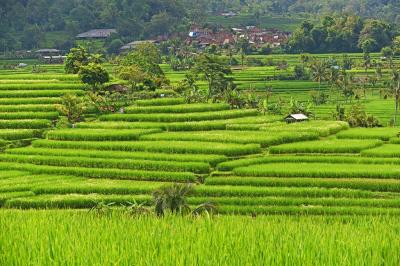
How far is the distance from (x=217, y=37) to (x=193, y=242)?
3199 inches

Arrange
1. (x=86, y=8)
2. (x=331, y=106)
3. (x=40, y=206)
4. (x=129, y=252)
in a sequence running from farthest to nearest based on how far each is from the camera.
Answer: (x=86, y=8)
(x=331, y=106)
(x=40, y=206)
(x=129, y=252)

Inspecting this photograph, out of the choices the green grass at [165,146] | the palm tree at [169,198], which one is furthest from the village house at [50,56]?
the palm tree at [169,198]

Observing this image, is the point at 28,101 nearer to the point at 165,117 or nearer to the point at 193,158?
the point at 165,117

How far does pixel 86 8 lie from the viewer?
3460 inches

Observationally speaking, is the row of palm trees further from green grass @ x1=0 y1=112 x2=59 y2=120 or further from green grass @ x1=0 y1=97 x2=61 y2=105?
green grass @ x1=0 y1=112 x2=59 y2=120

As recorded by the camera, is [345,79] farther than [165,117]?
Yes

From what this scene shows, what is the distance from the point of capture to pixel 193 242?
6.38 metres

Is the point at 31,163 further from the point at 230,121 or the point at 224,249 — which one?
the point at 224,249

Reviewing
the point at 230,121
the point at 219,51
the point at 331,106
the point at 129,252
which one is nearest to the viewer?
the point at 129,252

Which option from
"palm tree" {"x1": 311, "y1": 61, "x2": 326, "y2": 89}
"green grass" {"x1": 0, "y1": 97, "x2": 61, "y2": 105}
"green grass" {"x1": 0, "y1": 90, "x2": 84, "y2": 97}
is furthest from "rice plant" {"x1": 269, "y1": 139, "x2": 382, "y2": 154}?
"palm tree" {"x1": 311, "y1": 61, "x2": 326, "y2": 89}

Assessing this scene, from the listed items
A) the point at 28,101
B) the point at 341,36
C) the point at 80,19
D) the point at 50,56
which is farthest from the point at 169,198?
the point at 80,19

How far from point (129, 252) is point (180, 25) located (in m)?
86.3

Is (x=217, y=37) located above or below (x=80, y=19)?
below

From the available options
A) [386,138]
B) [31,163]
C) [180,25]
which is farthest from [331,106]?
[180,25]
